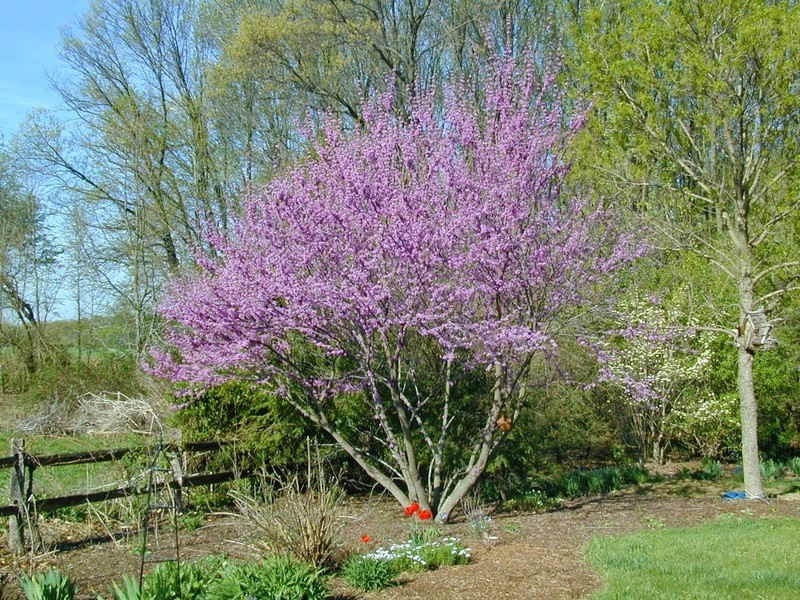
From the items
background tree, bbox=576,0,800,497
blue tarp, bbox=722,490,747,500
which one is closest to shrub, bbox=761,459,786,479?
blue tarp, bbox=722,490,747,500

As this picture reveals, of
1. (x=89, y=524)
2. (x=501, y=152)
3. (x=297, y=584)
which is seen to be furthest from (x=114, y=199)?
(x=297, y=584)

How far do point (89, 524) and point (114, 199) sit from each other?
14.4 meters

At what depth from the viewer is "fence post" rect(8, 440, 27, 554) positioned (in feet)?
22.1

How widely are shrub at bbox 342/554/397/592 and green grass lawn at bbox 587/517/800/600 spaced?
1382mm

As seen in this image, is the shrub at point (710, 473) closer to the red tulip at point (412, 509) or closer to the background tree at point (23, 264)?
the red tulip at point (412, 509)

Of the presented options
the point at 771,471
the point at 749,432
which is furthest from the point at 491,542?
the point at 771,471

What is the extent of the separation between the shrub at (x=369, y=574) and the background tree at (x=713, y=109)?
5.62m

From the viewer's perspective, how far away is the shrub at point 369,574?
204 inches

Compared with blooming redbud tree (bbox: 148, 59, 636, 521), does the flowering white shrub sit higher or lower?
lower

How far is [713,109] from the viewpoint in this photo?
942 cm

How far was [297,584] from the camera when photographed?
4.60m

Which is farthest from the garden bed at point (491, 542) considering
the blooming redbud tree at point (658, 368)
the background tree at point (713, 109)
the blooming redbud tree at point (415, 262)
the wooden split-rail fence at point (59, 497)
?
the blooming redbud tree at point (658, 368)

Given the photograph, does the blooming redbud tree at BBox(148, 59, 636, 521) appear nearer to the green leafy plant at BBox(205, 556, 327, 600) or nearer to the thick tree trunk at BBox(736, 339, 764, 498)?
the thick tree trunk at BBox(736, 339, 764, 498)

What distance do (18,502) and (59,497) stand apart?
486 mm
